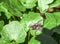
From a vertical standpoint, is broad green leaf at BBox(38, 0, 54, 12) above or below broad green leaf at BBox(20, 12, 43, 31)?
above

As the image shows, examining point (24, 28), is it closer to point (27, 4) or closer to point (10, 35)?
point (10, 35)

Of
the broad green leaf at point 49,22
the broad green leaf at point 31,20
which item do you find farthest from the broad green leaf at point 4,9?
the broad green leaf at point 49,22

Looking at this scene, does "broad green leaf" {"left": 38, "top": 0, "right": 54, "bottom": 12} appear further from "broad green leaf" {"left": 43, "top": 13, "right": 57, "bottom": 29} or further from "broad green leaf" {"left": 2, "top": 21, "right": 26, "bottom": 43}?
"broad green leaf" {"left": 2, "top": 21, "right": 26, "bottom": 43}

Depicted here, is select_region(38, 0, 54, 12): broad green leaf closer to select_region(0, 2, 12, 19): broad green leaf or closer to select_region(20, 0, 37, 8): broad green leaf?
select_region(20, 0, 37, 8): broad green leaf

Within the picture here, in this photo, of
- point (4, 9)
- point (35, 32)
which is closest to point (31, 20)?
point (35, 32)

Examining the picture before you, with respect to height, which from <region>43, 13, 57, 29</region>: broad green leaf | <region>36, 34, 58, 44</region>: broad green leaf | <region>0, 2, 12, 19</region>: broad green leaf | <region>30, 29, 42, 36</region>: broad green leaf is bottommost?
<region>36, 34, 58, 44</region>: broad green leaf

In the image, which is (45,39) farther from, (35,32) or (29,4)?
(29,4)

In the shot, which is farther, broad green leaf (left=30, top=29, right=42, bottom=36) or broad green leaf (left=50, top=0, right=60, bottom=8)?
broad green leaf (left=50, top=0, right=60, bottom=8)

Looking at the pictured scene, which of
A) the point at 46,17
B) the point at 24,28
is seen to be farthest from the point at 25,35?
the point at 46,17

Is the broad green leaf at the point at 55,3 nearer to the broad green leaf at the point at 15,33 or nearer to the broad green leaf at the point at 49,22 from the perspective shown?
the broad green leaf at the point at 49,22

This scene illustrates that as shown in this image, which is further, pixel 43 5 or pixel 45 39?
pixel 43 5

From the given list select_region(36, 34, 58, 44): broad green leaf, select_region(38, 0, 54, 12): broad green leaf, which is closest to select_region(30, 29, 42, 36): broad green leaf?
select_region(36, 34, 58, 44): broad green leaf
